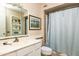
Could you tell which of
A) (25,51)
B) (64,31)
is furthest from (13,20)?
(64,31)

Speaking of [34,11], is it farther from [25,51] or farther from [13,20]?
[25,51]

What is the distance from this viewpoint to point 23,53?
1426mm

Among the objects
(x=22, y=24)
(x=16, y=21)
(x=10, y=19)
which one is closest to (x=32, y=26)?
(x=22, y=24)

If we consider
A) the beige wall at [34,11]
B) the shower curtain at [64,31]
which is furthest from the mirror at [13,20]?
the shower curtain at [64,31]

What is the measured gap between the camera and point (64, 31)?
246cm

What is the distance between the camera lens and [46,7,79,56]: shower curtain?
2.25 m

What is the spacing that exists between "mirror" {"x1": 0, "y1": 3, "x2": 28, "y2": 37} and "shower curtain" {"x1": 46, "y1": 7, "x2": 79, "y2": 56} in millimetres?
927

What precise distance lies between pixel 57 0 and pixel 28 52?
39.9 inches

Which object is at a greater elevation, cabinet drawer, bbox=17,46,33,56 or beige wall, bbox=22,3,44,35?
beige wall, bbox=22,3,44,35

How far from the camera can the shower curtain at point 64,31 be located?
2.25 m

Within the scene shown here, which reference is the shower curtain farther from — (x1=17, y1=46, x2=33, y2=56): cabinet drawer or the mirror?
(x1=17, y1=46, x2=33, y2=56): cabinet drawer

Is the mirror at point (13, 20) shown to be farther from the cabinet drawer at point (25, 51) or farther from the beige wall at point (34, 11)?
the cabinet drawer at point (25, 51)

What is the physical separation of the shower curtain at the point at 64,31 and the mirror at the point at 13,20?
93cm

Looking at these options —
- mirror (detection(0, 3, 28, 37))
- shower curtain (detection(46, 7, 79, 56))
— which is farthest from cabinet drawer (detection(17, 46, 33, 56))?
shower curtain (detection(46, 7, 79, 56))
